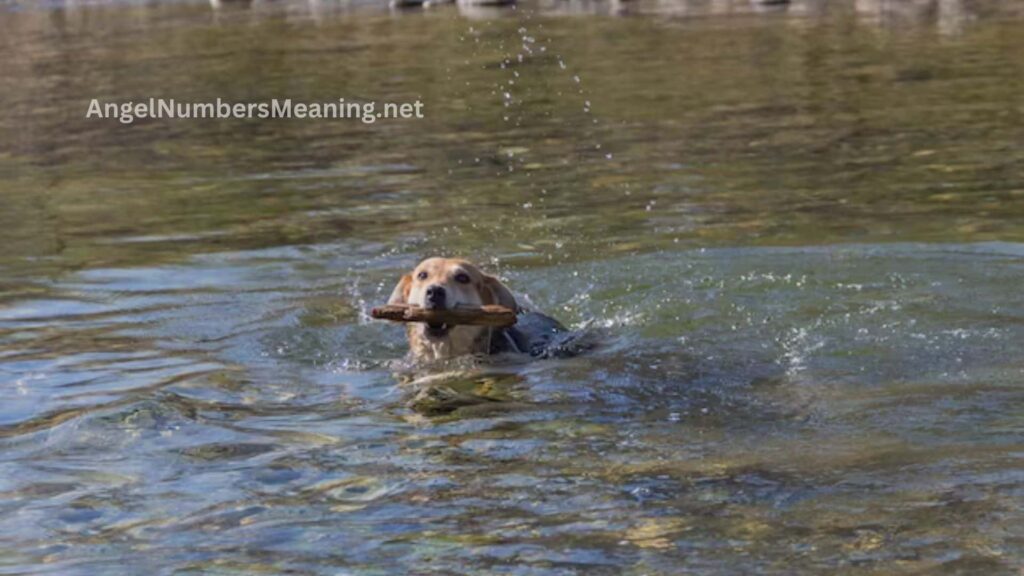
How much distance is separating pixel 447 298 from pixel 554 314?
1607mm

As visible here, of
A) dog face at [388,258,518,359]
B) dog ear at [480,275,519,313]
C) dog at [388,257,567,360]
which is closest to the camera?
dog face at [388,258,518,359]

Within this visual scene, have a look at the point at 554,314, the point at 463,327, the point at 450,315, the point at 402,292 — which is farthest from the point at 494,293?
the point at 554,314

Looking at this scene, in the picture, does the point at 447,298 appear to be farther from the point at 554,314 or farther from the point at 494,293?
the point at 554,314

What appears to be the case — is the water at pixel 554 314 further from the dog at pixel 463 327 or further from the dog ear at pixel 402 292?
the dog ear at pixel 402 292

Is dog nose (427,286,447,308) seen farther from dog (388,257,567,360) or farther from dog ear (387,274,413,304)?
dog ear (387,274,413,304)

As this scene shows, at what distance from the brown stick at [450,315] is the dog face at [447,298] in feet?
0.15

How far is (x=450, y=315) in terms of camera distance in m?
8.49

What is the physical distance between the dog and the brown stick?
0.32 feet

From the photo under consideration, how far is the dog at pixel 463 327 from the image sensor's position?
8.75 m

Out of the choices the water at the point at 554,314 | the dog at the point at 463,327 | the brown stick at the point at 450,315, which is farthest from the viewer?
the dog at the point at 463,327

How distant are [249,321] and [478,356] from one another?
5.27 ft

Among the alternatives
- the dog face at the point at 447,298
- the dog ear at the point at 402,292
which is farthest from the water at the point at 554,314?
the dog ear at the point at 402,292

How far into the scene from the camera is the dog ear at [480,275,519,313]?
8.97m

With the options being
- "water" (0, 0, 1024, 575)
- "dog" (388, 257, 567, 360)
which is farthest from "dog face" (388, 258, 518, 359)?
"water" (0, 0, 1024, 575)
